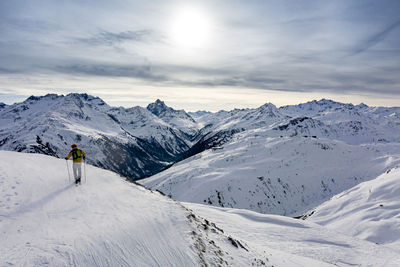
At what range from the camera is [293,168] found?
14050 centimetres

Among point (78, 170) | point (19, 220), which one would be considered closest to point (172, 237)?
point (19, 220)

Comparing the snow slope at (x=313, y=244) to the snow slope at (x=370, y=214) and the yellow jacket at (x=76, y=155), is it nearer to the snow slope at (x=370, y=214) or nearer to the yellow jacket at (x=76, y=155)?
the snow slope at (x=370, y=214)

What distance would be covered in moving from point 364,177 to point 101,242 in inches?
6356

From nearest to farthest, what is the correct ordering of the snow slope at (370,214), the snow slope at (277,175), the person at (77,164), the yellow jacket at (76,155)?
the person at (77,164), the yellow jacket at (76,155), the snow slope at (370,214), the snow slope at (277,175)

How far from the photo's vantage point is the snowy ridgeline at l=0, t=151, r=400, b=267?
1083cm

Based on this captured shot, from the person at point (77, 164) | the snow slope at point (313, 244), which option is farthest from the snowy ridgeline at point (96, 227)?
the snow slope at point (313, 244)

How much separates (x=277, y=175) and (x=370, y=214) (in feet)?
256

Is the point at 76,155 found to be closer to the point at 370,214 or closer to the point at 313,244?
the point at 313,244

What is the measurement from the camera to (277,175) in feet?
433

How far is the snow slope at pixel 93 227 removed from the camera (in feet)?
35.3

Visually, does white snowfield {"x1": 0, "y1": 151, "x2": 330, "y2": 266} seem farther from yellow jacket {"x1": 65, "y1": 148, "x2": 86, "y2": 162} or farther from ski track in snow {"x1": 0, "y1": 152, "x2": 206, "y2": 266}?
yellow jacket {"x1": 65, "y1": 148, "x2": 86, "y2": 162}

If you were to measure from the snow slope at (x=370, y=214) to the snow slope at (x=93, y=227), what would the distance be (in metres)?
39.0

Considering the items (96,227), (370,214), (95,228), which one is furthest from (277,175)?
(95,228)

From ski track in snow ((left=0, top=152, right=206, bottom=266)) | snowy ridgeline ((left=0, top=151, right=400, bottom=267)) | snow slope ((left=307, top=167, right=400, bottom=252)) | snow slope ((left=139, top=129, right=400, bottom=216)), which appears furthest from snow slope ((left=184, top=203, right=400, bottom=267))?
snow slope ((left=139, top=129, right=400, bottom=216))
